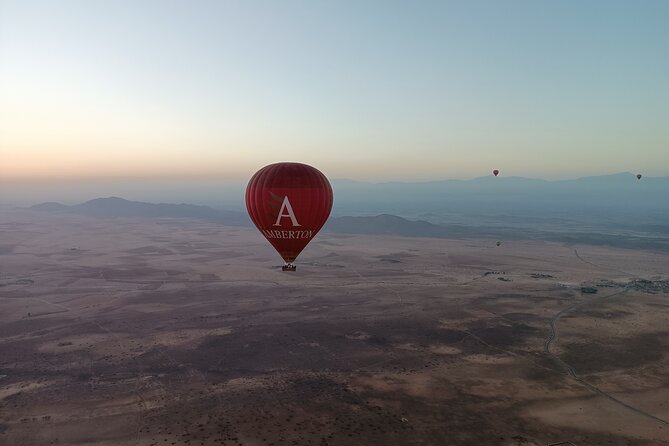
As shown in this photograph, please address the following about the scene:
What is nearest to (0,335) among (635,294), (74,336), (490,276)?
(74,336)

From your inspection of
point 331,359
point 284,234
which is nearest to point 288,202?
point 284,234

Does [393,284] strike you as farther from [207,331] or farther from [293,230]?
[293,230]

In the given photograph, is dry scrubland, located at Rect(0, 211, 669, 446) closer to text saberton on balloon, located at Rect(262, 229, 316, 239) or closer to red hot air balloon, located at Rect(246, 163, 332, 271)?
red hot air balloon, located at Rect(246, 163, 332, 271)

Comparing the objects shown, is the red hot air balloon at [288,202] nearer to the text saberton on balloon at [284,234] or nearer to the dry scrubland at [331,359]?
the text saberton on balloon at [284,234]

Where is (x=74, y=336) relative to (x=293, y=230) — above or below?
below

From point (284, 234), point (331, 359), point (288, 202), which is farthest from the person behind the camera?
point (331, 359)

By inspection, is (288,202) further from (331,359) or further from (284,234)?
(331,359)

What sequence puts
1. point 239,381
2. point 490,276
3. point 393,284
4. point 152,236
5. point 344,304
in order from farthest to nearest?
1. point 152,236
2. point 490,276
3. point 393,284
4. point 344,304
5. point 239,381
